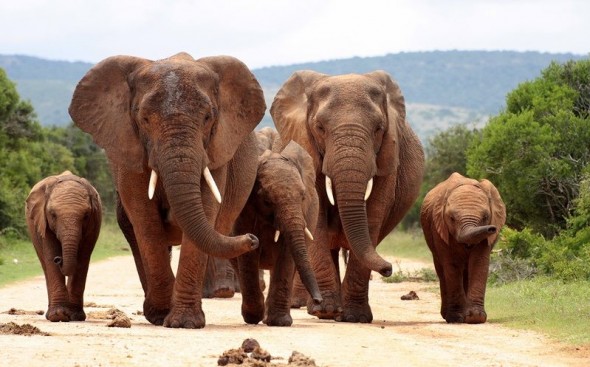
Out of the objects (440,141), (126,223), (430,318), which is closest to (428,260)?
(440,141)

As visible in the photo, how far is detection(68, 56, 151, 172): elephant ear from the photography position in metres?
12.7

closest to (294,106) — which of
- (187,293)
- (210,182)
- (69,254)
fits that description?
(69,254)

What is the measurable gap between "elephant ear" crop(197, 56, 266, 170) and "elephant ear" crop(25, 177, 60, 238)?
2471 millimetres

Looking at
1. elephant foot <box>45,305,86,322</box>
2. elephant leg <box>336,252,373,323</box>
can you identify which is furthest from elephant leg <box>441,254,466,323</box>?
elephant foot <box>45,305,86,322</box>

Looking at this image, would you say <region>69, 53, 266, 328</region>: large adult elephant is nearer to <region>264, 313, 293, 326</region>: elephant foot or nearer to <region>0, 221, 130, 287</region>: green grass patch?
<region>264, 313, 293, 326</region>: elephant foot

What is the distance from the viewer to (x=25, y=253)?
29547mm

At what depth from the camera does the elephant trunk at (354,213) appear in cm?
1435

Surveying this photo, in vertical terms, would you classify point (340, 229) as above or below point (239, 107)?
below

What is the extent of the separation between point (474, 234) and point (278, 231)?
8.19 feet

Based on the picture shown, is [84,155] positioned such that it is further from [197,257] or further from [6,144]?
[197,257]

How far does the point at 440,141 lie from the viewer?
136 ft

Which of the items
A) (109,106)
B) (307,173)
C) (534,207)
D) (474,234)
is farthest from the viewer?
(534,207)

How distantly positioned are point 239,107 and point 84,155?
42109 millimetres

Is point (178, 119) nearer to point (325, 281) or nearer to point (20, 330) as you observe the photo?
point (20, 330)
